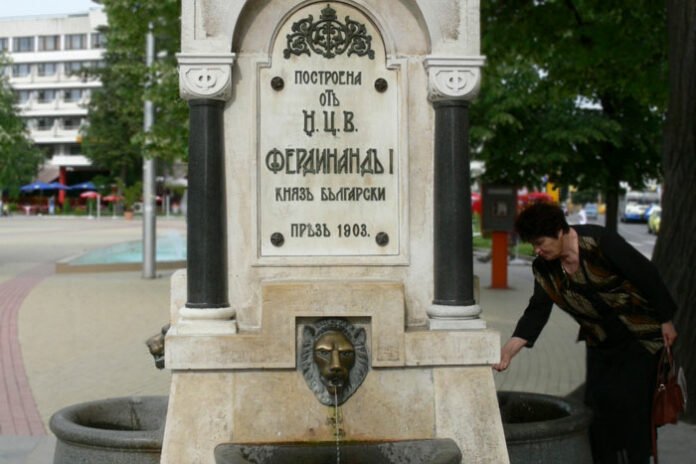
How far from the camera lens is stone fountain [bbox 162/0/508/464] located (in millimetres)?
4684

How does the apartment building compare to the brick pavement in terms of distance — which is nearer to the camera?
the brick pavement

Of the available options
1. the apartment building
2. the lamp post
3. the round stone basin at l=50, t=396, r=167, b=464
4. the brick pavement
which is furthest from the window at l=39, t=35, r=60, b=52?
the round stone basin at l=50, t=396, r=167, b=464

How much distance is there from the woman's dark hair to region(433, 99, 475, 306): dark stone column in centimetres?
32

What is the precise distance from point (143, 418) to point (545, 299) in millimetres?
2561

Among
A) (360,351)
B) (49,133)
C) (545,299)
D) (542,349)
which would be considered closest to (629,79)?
(542,349)

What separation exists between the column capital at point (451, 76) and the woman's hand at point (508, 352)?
1.37m

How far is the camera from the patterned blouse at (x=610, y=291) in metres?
4.71

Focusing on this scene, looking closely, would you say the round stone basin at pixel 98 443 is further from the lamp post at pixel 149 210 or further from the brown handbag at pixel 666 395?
the lamp post at pixel 149 210

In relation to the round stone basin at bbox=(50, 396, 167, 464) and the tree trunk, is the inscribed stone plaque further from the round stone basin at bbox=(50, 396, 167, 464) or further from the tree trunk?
the tree trunk

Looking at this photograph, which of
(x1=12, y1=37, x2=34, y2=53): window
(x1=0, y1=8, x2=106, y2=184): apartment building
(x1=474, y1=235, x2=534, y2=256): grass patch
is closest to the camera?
(x1=474, y1=235, x2=534, y2=256): grass patch

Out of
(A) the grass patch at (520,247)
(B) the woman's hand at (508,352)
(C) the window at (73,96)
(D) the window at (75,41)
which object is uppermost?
(D) the window at (75,41)

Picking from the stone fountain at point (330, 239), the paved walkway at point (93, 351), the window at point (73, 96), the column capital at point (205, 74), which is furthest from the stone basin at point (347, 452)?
the window at point (73, 96)

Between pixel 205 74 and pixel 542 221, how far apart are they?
184 centimetres

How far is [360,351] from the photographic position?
4.76m
